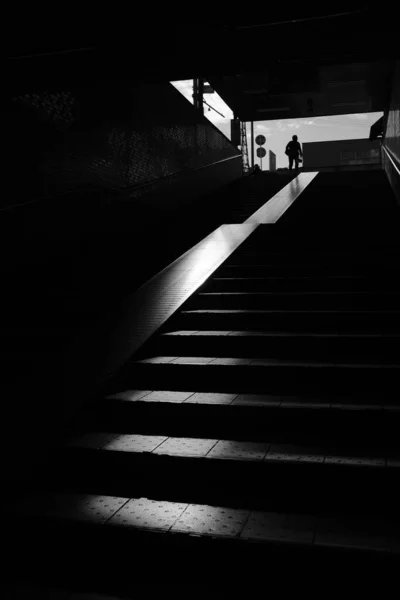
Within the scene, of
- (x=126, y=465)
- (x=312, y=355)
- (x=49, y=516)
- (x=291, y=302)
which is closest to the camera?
(x=49, y=516)

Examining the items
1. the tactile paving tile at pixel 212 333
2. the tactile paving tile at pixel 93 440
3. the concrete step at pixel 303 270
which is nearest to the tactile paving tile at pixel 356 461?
the tactile paving tile at pixel 93 440

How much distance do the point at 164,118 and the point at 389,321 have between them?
23.3 ft

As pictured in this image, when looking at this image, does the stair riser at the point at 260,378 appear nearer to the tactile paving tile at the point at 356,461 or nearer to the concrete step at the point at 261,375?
the concrete step at the point at 261,375

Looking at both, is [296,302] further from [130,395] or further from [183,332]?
[130,395]

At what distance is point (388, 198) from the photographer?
354 inches

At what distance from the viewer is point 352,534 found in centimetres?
221

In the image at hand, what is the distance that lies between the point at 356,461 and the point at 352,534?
429mm

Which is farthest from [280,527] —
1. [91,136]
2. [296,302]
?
[91,136]

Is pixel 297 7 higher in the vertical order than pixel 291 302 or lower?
higher

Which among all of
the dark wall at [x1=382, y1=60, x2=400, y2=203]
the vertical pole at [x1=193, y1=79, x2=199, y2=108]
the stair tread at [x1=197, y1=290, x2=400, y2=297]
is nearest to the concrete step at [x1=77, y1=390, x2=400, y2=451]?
the stair tread at [x1=197, y1=290, x2=400, y2=297]

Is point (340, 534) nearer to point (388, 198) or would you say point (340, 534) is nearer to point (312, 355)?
point (312, 355)

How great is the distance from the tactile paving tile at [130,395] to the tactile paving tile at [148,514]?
0.80m

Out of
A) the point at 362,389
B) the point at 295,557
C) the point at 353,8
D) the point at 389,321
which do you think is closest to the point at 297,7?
the point at 353,8

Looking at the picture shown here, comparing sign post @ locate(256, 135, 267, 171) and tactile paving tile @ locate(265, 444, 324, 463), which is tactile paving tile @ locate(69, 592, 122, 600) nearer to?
tactile paving tile @ locate(265, 444, 324, 463)
